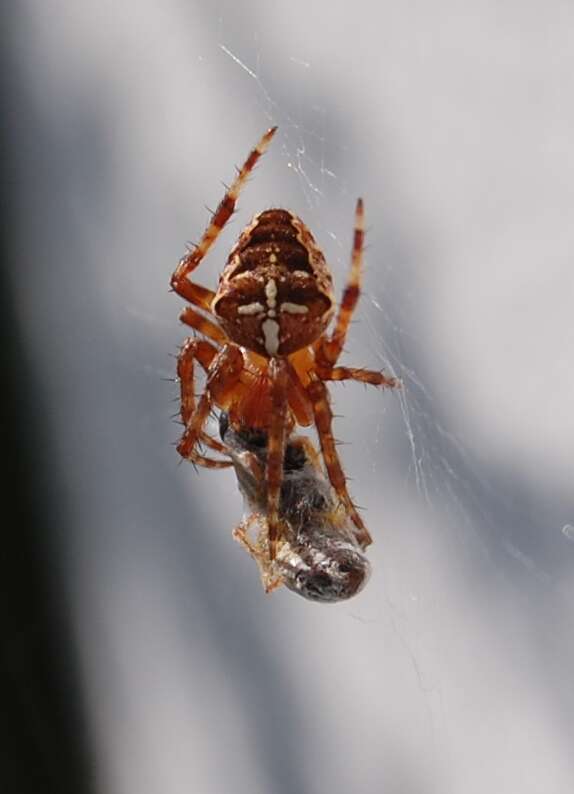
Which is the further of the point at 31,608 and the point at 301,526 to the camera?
the point at 31,608

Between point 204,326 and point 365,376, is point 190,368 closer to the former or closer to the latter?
point 204,326

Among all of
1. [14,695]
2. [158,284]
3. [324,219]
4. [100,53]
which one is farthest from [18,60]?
[14,695]

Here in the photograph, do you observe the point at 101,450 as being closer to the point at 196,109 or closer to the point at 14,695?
the point at 14,695

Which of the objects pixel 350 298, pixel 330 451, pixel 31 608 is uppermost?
pixel 350 298

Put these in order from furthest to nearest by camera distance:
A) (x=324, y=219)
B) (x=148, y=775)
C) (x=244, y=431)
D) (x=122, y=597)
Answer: (x=122, y=597), (x=148, y=775), (x=324, y=219), (x=244, y=431)

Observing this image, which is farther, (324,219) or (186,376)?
(324,219)

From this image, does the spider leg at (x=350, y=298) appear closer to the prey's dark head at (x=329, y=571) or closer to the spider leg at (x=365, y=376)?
the spider leg at (x=365, y=376)

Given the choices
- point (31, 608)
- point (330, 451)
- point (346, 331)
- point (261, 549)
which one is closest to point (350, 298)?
point (346, 331)
